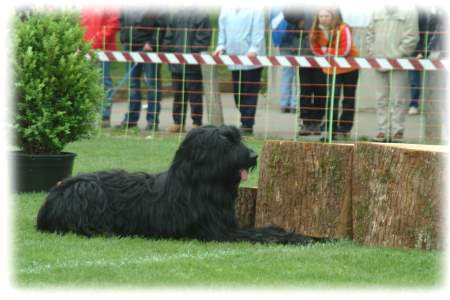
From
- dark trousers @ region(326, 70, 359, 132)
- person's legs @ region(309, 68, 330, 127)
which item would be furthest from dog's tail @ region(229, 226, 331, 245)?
person's legs @ region(309, 68, 330, 127)

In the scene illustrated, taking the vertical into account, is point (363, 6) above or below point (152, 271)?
above

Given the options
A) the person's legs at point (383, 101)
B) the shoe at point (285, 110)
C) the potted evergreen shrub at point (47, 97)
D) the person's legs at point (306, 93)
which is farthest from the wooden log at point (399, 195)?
the shoe at point (285, 110)

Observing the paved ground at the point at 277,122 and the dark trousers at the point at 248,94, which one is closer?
the dark trousers at the point at 248,94

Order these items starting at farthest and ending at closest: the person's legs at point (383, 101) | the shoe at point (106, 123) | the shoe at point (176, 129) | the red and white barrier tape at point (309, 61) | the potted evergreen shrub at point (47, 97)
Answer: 1. the shoe at point (106, 123)
2. the shoe at point (176, 129)
3. the person's legs at point (383, 101)
4. the red and white barrier tape at point (309, 61)
5. the potted evergreen shrub at point (47, 97)

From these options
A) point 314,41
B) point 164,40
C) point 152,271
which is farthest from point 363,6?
point 152,271

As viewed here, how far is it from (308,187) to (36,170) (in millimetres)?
3024

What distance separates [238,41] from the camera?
564 inches

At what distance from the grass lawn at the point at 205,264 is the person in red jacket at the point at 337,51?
253 inches

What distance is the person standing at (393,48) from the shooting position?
1362cm

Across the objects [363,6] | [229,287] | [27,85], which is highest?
[363,6]

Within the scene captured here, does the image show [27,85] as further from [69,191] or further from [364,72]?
[364,72]

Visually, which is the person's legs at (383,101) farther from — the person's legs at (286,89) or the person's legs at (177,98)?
the person's legs at (177,98)

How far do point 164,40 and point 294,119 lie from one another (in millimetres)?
2595

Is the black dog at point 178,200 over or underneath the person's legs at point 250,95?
underneath
